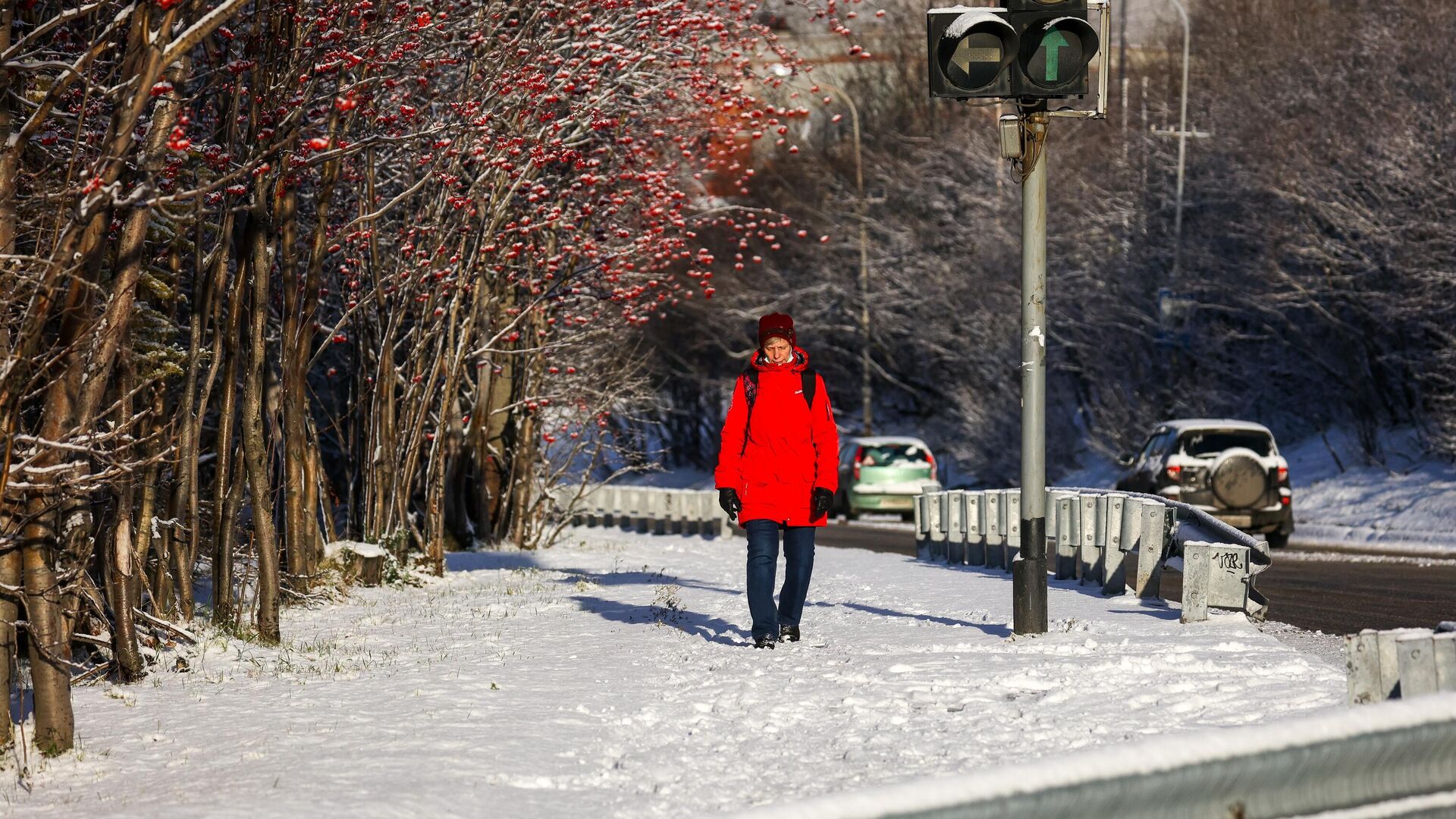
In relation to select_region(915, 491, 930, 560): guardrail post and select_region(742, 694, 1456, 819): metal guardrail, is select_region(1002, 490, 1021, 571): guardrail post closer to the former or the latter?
select_region(915, 491, 930, 560): guardrail post

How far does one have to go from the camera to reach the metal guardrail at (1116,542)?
37.8 ft

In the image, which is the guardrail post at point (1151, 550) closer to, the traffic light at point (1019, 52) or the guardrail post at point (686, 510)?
the traffic light at point (1019, 52)

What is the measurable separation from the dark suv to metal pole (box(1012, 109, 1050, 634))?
39.3 feet

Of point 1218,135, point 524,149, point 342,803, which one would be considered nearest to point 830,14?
point 524,149

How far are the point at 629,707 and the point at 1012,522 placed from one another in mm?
8816

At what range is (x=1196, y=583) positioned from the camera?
37.5 ft

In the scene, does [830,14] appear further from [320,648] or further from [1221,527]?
[320,648]

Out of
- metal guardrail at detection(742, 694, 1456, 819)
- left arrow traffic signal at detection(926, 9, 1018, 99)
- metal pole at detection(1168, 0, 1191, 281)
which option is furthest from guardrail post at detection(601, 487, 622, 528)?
metal guardrail at detection(742, 694, 1456, 819)

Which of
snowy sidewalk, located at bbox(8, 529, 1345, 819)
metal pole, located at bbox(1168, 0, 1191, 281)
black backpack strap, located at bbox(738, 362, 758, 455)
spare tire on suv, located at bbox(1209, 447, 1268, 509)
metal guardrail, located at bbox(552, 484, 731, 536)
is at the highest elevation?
metal pole, located at bbox(1168, 0, 1191, 281)

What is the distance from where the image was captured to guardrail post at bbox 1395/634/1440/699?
224 inches

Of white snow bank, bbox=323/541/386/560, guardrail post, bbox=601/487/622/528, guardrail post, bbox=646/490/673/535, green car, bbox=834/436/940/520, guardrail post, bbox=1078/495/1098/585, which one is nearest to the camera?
guardrail post, bbox=1078/495/1098/585

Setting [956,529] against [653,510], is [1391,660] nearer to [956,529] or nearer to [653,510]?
[956,529]

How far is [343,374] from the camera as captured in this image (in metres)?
22.5

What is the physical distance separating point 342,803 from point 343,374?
1683 centimetres
